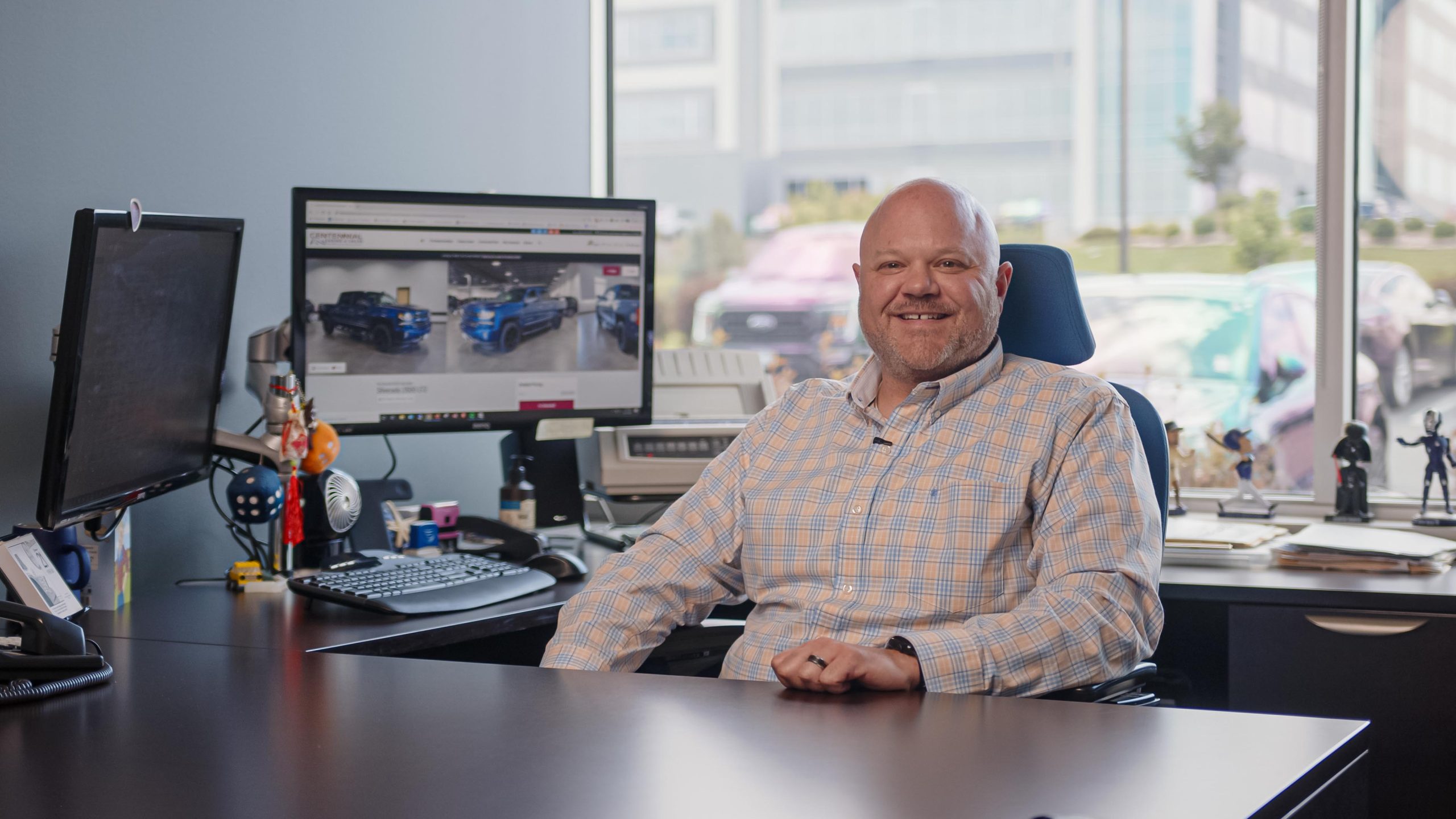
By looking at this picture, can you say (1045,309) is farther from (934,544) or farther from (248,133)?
(248,133)

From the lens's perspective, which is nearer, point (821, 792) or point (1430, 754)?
point (821, 792)

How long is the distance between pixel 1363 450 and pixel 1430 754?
0.71m

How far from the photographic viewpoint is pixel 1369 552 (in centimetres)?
215

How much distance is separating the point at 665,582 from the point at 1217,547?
104cm

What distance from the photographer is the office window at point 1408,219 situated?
8.86 feet

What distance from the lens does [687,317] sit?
12.2 ft

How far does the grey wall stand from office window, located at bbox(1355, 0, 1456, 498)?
6.10ft

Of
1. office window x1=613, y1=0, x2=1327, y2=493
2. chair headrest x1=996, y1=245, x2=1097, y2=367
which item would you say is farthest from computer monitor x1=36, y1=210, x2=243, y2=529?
office window x1=613, y1=0, x2=1327, y2=493

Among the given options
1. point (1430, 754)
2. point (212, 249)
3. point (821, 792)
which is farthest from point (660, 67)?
point (821, 792)

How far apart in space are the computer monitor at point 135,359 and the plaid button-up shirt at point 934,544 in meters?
0.63

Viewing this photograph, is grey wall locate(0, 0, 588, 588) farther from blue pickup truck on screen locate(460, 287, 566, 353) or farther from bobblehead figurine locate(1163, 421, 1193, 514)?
bobblehead figurine locate(1163, 421, 1193, 514)

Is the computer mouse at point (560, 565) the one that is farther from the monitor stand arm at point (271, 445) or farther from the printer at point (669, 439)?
the monitor stand arm at point (271, 445)

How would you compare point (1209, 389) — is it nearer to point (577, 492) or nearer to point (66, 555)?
point (577, 492)

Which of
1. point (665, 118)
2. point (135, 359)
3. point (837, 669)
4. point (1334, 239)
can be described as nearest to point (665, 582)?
point (837, 669)
